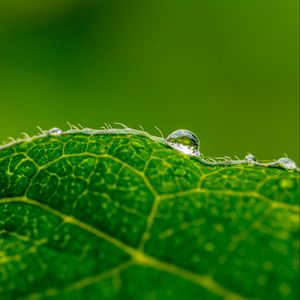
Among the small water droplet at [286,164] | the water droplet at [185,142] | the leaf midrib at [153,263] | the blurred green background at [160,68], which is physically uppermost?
the blurred green background at [160,68]

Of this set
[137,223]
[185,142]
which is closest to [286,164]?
[185,142]

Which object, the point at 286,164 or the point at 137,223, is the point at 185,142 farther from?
the point at 137,223

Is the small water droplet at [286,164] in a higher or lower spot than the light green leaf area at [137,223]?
higher

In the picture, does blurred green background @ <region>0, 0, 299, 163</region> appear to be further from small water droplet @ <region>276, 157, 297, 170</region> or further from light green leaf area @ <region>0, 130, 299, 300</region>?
light green leaf area @ <region>0, 130, 299, 300</region>

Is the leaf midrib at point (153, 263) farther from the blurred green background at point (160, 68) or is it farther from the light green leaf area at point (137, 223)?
the blurred green background at point (160, 68)

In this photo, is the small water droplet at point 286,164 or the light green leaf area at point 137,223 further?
the small water droplet at point 286,164

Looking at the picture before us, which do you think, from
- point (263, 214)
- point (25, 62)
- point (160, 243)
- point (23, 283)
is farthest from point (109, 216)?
point (25, 62)

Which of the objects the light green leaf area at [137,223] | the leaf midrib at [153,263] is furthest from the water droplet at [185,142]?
the leaf midrib at [153,263]
